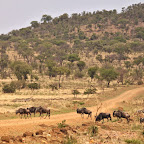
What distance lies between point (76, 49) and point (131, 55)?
23601 millimetres

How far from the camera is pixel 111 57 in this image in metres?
93.2

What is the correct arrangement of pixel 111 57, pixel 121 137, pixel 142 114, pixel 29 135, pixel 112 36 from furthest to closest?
1. pixel 112 36
2. pixel 111 57
3. pixel 142 114
4. pixel 121 137
5. pixel 29 135

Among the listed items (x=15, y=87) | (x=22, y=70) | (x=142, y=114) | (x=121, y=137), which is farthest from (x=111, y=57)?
(x=121, y=137)

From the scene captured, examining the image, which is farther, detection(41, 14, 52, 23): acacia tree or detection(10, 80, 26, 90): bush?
detection(41, 14, 52, 23): acacia tree

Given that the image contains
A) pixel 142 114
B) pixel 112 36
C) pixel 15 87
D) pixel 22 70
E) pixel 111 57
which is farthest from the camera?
pixel 112 36

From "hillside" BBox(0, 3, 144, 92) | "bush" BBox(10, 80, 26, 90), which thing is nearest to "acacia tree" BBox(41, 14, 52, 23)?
"hillside" BBox(0, 3, 144, 92)

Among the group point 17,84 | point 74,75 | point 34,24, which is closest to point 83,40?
point 34,24

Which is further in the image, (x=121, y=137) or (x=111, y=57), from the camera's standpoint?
(x=111, y=57)

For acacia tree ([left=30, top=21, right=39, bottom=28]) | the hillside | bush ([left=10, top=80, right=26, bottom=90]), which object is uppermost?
acacia tree ([left=30, top=21, right=39, bottom=28])

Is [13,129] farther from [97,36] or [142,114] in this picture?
[97,36]

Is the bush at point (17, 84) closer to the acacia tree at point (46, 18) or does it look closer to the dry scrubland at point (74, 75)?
the dry scrubland at point (74, 75)

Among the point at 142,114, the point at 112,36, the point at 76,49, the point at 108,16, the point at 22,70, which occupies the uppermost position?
the point at 108,16

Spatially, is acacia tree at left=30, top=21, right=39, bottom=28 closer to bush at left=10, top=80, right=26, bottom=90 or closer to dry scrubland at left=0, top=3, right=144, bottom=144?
dry scrubland at left=0, top=3, right=144, bottom=144

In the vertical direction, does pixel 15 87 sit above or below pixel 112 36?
below
